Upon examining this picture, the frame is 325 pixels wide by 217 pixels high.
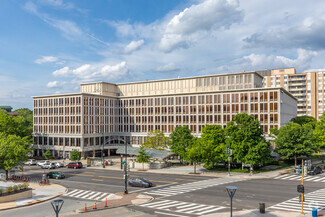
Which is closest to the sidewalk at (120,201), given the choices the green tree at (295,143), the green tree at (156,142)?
the green tree at (295,143)

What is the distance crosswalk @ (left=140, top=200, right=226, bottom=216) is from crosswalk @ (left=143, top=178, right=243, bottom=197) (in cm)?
435

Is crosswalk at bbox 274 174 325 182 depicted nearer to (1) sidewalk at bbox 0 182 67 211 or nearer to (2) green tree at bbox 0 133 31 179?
(1) sidewalk at bbox 0 182 67 211

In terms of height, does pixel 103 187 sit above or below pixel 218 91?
below

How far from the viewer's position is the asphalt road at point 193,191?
1168 inches

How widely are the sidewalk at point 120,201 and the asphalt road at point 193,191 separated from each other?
1.46 metres

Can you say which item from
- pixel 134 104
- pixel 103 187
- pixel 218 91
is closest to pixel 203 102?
pixel 218 91

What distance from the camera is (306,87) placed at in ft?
490

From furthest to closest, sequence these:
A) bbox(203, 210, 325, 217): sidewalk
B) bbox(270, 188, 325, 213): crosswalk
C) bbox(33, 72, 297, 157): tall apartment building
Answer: bbox(33, 72, 297, 157): tall apartment building < bbox(270, 188, 325, 213): crosswalk < bbox(203, 210, 325, 217): sidewalk

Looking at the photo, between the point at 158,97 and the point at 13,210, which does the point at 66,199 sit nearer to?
the point at 13,210

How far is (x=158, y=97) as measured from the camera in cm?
9381

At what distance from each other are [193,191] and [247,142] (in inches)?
854

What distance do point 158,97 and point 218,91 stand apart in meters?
20.6

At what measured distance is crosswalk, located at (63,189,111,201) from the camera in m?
35.5

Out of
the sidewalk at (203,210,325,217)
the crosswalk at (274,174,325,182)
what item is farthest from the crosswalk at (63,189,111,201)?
the crosswalk at (274,174,325,182)
